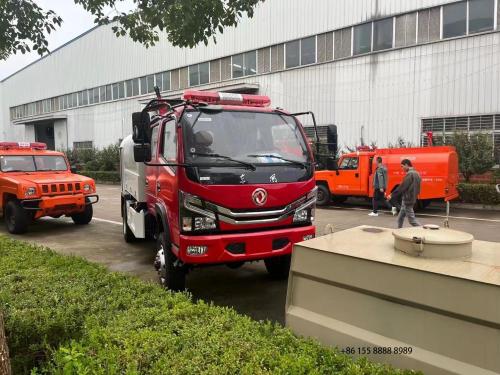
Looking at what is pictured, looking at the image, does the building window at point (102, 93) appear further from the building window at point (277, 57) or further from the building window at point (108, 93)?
the building window at point (277, 57)

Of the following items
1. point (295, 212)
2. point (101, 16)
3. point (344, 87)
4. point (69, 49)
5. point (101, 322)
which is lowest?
point (101, 322)

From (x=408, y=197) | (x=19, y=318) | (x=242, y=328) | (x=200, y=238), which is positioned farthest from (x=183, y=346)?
(x=408, y=197)

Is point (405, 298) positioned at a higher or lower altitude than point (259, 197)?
lower

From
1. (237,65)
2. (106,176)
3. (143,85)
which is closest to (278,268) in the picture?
(237,65)

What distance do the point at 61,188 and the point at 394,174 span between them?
943 centimetres

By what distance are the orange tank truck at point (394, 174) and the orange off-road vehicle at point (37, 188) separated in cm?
659

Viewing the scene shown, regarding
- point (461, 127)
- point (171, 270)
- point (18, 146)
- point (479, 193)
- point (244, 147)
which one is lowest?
point (479, 193)

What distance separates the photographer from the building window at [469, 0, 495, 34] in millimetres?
15211

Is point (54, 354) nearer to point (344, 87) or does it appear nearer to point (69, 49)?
point (344, 87)

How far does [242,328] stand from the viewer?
2.89 metres

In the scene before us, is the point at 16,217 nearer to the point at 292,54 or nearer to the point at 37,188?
the point at 37,188

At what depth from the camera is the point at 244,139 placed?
5125mm

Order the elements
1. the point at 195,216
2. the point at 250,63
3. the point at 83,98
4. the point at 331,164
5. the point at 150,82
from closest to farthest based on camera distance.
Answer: the point at 195,216 → the point at 331,164 → the point at 250,63 → the point at 150,82 → the point at 83,98

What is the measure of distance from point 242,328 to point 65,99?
142ft
